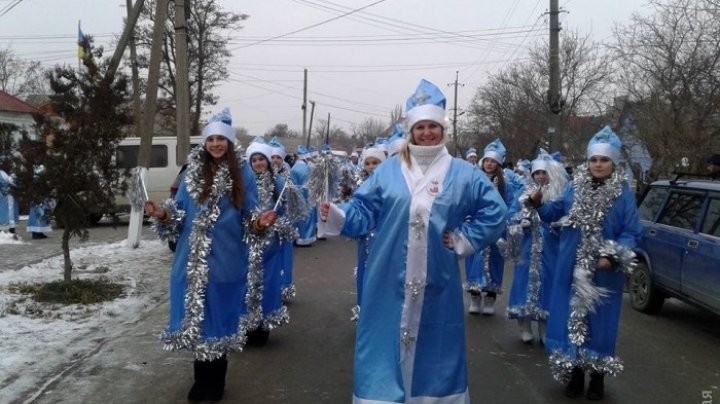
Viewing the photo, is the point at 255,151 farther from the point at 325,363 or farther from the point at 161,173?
the point at 161,173

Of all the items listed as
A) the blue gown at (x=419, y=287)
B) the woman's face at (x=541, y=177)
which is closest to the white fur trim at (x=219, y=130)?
the blue gown at (x=419, y=287)

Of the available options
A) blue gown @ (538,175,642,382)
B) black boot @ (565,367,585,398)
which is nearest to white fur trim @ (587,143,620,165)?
blue gown @ (538,175,642,382)

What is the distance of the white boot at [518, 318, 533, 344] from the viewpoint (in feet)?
21.8

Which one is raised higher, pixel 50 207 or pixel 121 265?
pixel 50 207

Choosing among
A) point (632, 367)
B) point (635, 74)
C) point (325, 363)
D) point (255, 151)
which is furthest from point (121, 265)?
point (635, 74)

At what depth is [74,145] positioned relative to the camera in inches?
307

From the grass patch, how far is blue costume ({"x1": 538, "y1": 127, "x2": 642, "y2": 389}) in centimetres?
562

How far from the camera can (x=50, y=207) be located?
8070 mm

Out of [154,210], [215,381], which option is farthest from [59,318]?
[154,210]

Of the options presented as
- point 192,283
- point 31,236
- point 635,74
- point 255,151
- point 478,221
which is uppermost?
point 635,74

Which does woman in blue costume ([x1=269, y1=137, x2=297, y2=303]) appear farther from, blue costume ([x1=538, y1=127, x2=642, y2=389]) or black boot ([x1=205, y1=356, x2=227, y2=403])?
blue costume ([x1=538, y1=127, x2=642, y2=389])

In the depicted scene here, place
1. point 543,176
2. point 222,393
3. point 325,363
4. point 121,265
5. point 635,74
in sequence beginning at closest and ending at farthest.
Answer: point 222,393, point 325,363, point 543,176, point 121,265, point 635,74

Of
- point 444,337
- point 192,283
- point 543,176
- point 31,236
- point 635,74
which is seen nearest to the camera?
point 444,337

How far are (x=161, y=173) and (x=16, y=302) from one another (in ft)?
39.8
